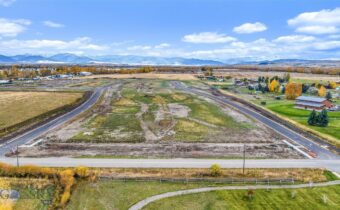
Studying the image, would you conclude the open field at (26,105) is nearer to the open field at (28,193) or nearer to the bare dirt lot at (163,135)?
the bare dirt lot at (163,135)

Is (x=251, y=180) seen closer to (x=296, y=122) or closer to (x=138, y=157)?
(x=138, y=157)

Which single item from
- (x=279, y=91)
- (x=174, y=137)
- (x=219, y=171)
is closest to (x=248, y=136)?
(x=174, y=137)

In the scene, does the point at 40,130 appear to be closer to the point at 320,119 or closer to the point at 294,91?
the point at 320,119

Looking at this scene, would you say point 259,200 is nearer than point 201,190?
Yes

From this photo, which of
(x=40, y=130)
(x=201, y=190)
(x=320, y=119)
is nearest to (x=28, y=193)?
(x=201, y=190)

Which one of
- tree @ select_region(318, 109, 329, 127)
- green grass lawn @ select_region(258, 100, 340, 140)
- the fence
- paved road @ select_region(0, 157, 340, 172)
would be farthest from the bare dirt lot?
tree @ select_region(318, 109, 329, 127)

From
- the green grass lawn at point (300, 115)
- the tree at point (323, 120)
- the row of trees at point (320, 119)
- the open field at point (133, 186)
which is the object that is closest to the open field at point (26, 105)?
the open field at point (133, 186)
